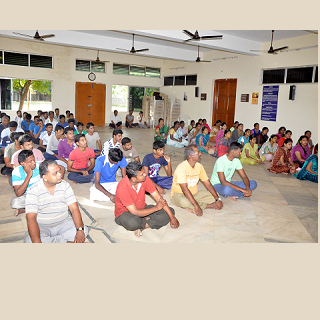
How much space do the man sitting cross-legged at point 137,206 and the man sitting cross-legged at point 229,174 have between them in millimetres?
1318

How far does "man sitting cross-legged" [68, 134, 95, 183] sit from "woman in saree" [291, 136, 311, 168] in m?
4.45

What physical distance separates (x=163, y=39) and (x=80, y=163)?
5.01 metres

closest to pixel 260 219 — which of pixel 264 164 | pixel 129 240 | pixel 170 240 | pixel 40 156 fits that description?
pixel 170 240

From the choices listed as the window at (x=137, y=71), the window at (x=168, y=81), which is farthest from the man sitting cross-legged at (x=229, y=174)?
the window at (x=137, y=71)

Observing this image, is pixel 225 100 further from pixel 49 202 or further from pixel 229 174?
pixel 49 202

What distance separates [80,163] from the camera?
5250 millimetres

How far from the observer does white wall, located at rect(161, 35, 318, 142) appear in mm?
9406

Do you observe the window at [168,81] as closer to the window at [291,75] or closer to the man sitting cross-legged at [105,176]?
the window at [291,75]

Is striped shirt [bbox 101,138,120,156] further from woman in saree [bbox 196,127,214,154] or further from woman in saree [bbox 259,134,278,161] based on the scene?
woman in saree [bbox 259,134,278,161]

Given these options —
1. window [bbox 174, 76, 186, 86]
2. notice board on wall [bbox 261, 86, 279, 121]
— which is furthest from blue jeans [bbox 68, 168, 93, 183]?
window [bbox 174, 76, 186, 86]

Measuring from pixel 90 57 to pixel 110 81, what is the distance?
1531 millimetres

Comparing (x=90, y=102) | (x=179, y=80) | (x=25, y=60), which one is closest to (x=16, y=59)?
(x=25, y=60)

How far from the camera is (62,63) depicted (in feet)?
45.4

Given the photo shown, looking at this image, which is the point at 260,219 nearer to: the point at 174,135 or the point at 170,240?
the point at 170,240
